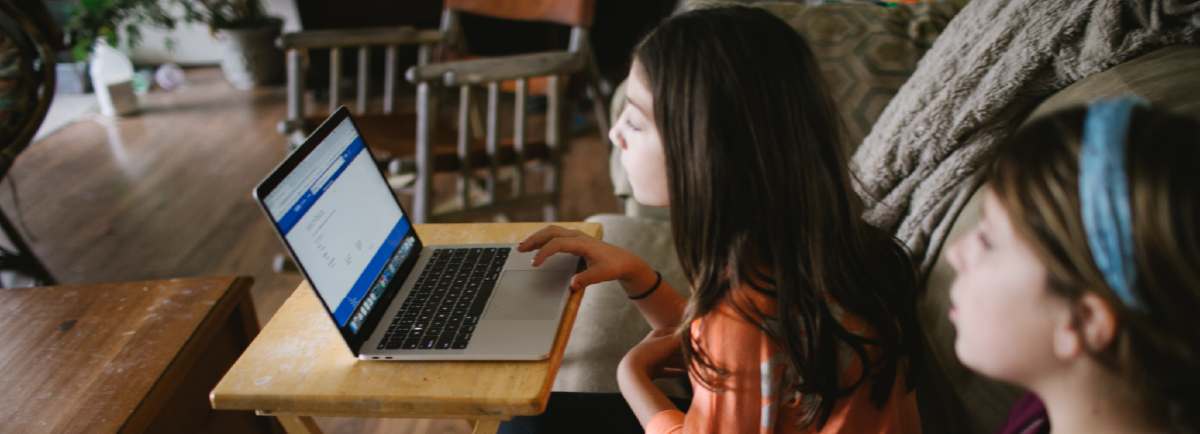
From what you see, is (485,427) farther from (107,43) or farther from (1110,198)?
(107,43)

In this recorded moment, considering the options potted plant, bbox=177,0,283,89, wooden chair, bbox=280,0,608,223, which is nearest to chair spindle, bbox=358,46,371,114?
wooden chair, bbox=280,0,608,223

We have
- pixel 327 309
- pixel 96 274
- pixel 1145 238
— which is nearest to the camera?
pixel 1145 238

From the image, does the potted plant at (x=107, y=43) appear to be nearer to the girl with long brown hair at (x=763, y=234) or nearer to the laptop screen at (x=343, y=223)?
the laptop screen at (x=343, y=223)

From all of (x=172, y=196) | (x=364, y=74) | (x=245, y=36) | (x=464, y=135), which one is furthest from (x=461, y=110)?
(x=245, y=36)

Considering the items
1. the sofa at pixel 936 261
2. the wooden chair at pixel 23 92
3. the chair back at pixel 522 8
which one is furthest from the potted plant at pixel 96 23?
the sofa at pixel 936 261

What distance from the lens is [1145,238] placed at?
1.19 ft

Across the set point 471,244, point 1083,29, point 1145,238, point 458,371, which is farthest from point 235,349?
point 1083,29

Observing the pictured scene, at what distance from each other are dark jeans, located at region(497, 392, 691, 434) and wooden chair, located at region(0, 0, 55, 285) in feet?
5.26

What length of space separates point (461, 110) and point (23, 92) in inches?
45.3

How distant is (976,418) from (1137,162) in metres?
0.53

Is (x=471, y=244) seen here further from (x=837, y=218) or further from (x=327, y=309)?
(x=837, y=218)

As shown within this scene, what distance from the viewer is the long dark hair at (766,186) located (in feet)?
2.15

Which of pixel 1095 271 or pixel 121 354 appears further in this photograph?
pixel 121 354

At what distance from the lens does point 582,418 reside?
93 cm
